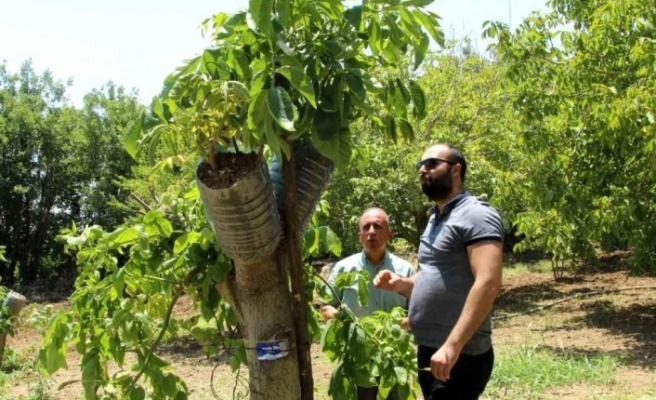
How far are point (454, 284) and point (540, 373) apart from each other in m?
3.69

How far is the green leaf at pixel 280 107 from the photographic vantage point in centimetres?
166

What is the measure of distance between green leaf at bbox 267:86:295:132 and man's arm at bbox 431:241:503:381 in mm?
1293

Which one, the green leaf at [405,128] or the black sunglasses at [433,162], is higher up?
the black sunglasses at [433,162]

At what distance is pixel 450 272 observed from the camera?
2920 millimetres

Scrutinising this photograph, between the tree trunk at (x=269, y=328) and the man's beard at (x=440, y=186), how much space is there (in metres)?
1.02

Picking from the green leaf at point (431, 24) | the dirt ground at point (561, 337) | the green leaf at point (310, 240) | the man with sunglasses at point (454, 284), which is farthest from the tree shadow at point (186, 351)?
the green leaf at point (431, 24)

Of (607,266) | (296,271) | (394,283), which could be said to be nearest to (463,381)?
(394,283)

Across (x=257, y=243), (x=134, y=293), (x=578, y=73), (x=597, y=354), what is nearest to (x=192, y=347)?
(x=597, y=354)

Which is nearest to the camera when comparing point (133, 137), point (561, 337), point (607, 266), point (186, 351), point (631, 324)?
point (133, 137)

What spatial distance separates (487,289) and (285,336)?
0.87m

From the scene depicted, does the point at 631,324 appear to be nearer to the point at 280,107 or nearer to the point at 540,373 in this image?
the point at 540,373

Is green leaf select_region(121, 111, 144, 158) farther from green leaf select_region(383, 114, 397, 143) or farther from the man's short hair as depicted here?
the man's short hair

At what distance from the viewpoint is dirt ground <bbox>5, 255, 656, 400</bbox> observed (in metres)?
6.35

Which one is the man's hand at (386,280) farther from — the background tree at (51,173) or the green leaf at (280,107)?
the background tree at (51,173)
